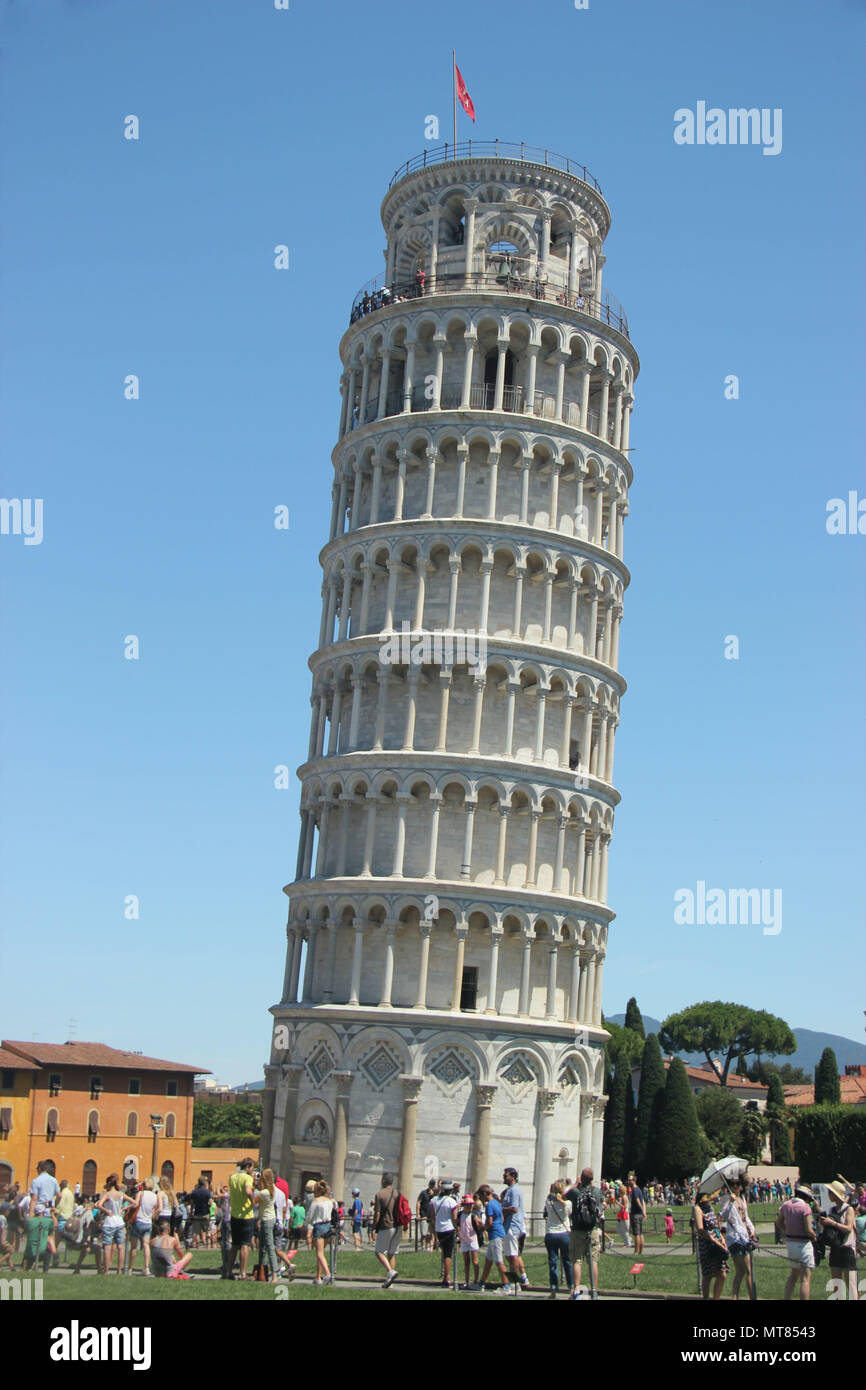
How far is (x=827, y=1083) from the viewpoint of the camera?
9056 centimetres

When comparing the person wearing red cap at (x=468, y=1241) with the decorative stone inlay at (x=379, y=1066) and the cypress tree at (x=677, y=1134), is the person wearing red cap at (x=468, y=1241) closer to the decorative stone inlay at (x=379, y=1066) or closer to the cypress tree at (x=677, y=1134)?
the decorative stone inlay at (x=379, y=1066)

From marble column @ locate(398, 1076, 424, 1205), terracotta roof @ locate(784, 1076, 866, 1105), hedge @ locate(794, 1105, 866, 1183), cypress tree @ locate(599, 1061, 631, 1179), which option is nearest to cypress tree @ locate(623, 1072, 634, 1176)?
cypress tree @ locate(599, 1061, 631, 1179)

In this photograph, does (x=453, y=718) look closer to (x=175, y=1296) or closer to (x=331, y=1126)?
(x=331, y=1126)

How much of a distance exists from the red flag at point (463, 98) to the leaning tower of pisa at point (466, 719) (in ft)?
6.60

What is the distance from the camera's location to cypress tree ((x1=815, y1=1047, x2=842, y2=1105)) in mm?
90512

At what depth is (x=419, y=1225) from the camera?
128ft

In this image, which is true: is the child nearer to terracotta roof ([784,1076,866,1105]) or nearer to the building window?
the building window

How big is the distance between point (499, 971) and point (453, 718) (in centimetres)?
888

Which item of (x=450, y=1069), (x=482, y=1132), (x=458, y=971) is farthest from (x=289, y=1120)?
(x=458, y=971)

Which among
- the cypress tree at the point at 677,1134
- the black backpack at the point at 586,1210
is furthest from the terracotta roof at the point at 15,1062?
the black backpack at the point at 586,1210

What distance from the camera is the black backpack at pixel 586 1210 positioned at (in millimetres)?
22000

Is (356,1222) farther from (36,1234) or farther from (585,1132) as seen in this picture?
(36,1234)
